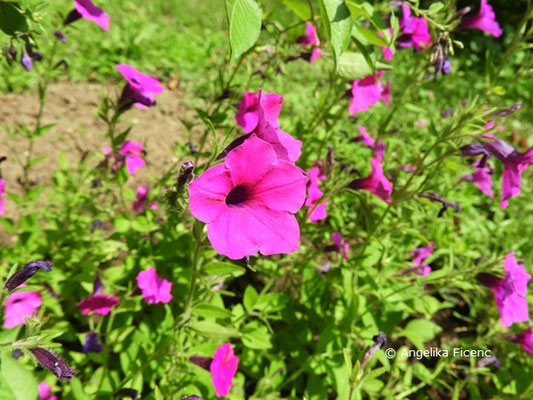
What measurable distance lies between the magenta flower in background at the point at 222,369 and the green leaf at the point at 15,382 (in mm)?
622

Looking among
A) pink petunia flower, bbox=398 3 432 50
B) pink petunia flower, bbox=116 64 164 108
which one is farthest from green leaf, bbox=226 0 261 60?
pink petunia flower, bbox=398 3 432 50

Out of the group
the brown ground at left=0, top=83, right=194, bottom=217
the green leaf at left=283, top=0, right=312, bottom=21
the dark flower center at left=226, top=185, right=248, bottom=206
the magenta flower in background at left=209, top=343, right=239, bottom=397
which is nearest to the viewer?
the dark flower center at left=226, top=185, right=248, bottom=206

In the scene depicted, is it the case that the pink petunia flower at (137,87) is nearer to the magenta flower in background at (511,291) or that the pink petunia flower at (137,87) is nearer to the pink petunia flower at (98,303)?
the pink petunia flower at (98,303)

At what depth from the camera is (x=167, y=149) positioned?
3648 millimetres

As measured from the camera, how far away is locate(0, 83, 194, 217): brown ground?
317 cm

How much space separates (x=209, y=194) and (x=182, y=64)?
4191 millimetres

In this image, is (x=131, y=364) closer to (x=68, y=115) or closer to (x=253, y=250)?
(x=253, y=250)

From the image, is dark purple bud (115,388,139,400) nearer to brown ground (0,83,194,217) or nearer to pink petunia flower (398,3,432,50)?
pink petunia flower (398,3,432,50)

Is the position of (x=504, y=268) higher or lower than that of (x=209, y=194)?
lower

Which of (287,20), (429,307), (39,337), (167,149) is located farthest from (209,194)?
(287,20)

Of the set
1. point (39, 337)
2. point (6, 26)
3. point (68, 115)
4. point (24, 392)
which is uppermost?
point (6, 26)

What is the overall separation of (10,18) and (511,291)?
6.49 feet

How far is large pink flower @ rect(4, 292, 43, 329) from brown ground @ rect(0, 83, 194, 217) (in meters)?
1.36

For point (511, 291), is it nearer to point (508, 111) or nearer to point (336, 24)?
point (508, 111)
